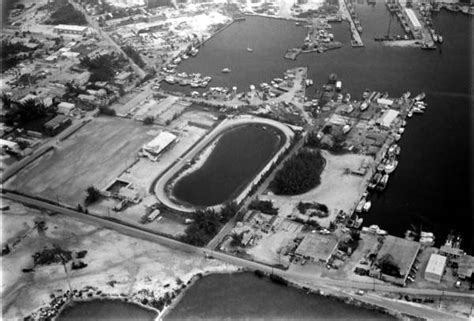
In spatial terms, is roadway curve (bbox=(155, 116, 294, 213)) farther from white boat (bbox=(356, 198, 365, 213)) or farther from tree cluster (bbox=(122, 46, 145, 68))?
tree cluster (bbox=(122, 46, 145, 68))

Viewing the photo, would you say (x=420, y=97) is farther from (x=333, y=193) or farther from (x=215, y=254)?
(x=215, y=254)

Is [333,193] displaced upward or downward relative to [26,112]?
upward

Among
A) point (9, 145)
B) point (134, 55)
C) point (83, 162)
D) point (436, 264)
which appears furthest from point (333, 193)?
point (134, 55)

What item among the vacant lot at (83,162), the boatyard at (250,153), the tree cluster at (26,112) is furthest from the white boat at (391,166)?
the tree cluster at (26,112)

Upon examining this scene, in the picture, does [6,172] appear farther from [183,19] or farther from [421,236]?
[183,19]

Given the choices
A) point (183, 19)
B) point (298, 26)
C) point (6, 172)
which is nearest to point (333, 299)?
point (6, 172)

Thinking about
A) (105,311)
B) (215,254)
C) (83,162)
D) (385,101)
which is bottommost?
(105,311)
